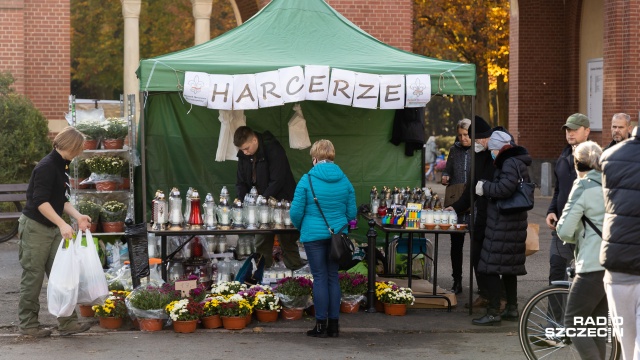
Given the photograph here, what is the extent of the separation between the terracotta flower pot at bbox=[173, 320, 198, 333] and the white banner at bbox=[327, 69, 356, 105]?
258cm

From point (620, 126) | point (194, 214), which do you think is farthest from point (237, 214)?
point (620, 126)

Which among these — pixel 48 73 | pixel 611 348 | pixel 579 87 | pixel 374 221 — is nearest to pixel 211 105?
pixel 374 221

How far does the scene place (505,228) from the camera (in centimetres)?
991

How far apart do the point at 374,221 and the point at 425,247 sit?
73.9 inches

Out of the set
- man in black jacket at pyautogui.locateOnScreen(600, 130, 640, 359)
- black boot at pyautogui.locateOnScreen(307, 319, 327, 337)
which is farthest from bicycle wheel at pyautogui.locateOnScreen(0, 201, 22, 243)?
man in black jacket at pyautogui.locateOnScreen(600, 130, 640, 359)

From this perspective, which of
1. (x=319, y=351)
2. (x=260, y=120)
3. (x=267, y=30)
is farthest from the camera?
(x=260, y=120)

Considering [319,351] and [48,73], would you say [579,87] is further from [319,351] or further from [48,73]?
[319,351]

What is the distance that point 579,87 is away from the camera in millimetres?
26859

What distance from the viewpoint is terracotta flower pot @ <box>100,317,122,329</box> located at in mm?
9859

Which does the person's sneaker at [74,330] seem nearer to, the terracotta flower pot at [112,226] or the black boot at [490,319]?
the terracotta flower pot at [112,226]

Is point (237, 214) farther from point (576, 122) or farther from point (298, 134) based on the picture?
point (576, 122)

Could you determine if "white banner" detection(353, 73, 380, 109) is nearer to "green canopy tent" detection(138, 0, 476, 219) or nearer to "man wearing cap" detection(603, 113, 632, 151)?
"green canopy tent" detection(138, 0, 476, 219)

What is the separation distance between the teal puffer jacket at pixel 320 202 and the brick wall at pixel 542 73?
61.6 ft

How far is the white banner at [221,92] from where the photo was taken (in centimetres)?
1027
